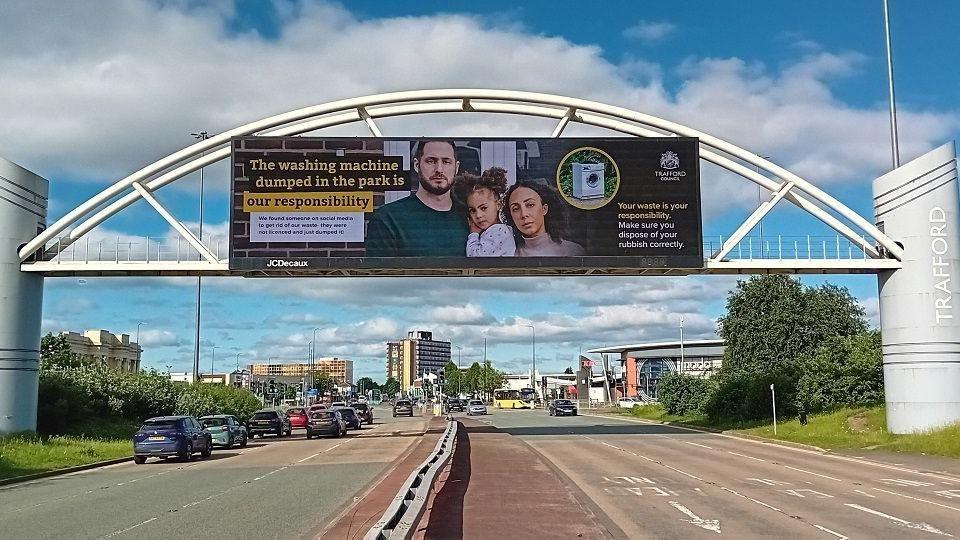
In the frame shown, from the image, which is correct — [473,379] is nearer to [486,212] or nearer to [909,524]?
[486,212]

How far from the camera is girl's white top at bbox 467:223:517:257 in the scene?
34562 millimetres

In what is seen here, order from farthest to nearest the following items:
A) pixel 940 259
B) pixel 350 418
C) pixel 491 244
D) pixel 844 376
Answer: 1. pixel 350 418
2. pixel 844 376
3. pixel 491 244
4. pixel 940 259

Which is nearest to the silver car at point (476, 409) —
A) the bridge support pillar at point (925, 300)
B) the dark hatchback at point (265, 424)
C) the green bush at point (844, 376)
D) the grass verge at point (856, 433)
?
the dark hatchback at point (265, 424)

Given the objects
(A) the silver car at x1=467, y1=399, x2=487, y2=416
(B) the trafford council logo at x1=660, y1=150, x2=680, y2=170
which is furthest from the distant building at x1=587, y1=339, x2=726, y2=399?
(B) the trafford council logo at x1=660, y1=150, x2=680, y2=170

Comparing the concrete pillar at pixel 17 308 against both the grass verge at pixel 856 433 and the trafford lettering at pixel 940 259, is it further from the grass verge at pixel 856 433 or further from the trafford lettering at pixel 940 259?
the trafford lettering at pixel 940 259

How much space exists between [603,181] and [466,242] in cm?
583

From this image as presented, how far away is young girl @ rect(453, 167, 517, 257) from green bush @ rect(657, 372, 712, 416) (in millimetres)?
28962

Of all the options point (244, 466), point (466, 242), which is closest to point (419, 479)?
point (244, 466)

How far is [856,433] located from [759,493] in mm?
19222

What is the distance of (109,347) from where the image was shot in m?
117

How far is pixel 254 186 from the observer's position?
3472 cm

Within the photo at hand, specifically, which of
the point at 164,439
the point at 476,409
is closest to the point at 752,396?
the point at 164,439

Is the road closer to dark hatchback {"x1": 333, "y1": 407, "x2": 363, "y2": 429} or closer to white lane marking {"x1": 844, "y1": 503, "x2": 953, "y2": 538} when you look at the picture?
white lane marking {"x1": 844, "y1": 503, "x2": 953, "y2": 538}

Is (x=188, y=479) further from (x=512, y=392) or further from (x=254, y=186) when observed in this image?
(x=512, y=392)
